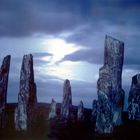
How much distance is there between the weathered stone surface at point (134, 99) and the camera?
23078 millimetres

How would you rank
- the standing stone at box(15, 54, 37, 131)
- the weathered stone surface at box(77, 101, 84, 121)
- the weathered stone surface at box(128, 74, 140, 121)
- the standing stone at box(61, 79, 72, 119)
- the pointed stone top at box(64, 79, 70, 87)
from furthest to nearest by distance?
the pointed stone top at box(64, 79, 70, 87), the weathered stone surface at box(77, 101, 84, 121), the standing stone at box(61, 79, 72, 119), the weathered stone surface at box(128, 74, 140, 121), the standing stone at box(15, 54, 37, 131)

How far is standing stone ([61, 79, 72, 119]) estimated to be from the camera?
30641 millimetres

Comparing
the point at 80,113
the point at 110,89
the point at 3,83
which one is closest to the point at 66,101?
the point at 80,113

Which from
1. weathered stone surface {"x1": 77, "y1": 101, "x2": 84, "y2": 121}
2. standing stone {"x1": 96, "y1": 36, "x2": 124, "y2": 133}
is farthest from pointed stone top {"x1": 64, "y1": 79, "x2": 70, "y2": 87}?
standing stone {"x1": 96, "y1": 36, "x2": 124, "y2": 133}

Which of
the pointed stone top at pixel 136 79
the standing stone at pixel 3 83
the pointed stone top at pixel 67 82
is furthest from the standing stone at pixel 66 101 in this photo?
the standing stone at pixel 3 83

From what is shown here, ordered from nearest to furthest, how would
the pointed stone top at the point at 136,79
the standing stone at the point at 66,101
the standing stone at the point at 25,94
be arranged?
the standing stone at the point at 25,94
the pointed stone top at the point at 136,79
the standing stone at the point at 66,101

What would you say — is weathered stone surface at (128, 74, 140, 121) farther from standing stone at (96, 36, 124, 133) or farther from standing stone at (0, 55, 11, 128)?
standing stone at (0, 55, 11, 128)

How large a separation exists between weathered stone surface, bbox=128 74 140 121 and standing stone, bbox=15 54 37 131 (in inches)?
235

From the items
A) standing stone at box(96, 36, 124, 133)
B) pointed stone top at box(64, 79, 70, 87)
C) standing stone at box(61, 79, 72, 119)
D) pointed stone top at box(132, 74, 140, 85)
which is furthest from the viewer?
pointed stone top at box(64, 79, 70, 87)

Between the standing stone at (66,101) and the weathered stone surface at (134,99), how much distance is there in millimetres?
8079

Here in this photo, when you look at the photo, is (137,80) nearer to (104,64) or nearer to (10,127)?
(104,64)

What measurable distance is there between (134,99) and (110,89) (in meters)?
3.98

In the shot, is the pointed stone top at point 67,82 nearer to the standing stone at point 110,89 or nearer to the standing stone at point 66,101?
the standing stone at point 66,101

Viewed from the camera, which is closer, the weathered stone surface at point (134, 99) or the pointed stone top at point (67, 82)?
the weathered stone surface at point (134, 99)
